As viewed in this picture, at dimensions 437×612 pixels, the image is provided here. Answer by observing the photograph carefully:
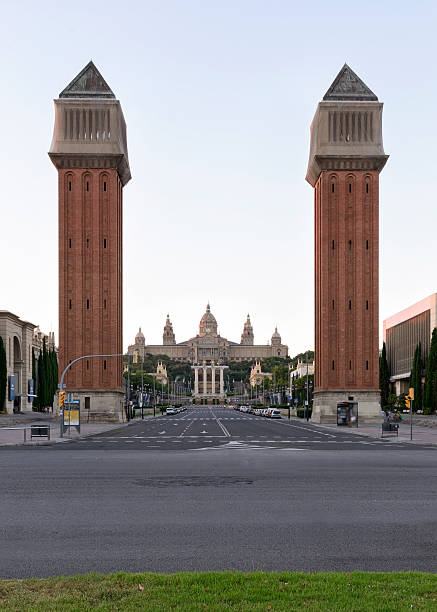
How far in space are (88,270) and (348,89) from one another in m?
37.4

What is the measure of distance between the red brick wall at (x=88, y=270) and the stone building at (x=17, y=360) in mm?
9985

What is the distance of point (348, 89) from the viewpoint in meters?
89.0

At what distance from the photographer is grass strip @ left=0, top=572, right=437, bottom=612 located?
775 centimetres

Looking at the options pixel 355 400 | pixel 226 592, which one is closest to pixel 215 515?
pixel 226 592

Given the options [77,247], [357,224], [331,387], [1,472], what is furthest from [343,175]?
[1,472]

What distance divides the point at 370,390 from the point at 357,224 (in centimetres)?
1879

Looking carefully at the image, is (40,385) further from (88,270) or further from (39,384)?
(88,270)

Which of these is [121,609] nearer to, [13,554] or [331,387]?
[13,554]

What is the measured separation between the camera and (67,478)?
2191 centimetres

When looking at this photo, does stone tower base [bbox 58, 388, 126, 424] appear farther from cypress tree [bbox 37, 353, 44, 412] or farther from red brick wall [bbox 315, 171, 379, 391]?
red brick wall [bbox 315, 171, 379, 391]

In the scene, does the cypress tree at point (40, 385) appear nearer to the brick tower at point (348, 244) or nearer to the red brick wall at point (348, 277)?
the brick tower at point (348, 244)

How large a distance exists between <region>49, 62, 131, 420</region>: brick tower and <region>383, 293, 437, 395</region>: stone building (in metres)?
49.7

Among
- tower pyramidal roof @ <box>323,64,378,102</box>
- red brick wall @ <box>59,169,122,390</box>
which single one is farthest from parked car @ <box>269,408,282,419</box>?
tower pyramidal roof @ <box>323,64,378,102</box>

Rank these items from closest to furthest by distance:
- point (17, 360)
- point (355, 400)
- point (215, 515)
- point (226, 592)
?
point (226, 592), point (215, 515), point (355, 400), point (17, 360)
